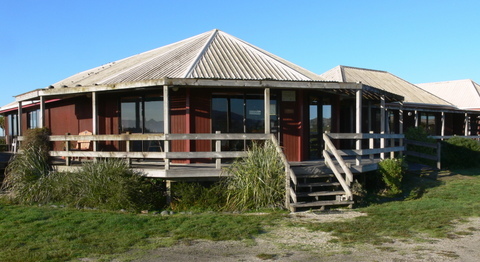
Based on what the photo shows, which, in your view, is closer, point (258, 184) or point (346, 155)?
point (258, 184)

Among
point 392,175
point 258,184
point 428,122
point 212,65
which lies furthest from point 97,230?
point 428,122

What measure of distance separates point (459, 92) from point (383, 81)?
9.23 meters

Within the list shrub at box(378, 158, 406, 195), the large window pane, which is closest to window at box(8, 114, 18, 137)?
the large window pane

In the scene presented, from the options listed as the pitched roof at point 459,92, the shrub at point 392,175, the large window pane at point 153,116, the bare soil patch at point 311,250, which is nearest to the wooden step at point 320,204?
the bare soil patch at point 311,250

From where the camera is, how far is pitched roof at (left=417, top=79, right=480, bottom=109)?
29489mm

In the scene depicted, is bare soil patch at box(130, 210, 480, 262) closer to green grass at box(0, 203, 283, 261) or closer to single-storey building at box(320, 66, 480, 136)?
green grass at box(0, 203, 283, 261)

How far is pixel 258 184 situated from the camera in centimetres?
961

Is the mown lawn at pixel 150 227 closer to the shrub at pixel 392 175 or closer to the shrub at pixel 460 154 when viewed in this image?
the shrub at pixel 392 175

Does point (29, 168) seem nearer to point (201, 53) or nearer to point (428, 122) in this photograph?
point (201, 53)

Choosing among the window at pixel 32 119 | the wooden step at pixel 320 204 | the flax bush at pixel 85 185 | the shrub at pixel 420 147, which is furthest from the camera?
the window at pixel 32 119

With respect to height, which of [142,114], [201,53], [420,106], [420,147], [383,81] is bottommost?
[420,147]

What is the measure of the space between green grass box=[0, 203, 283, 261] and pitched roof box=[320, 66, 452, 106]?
16.3m

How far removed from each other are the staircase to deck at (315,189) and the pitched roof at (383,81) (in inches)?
497

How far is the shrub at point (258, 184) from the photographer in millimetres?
9555
